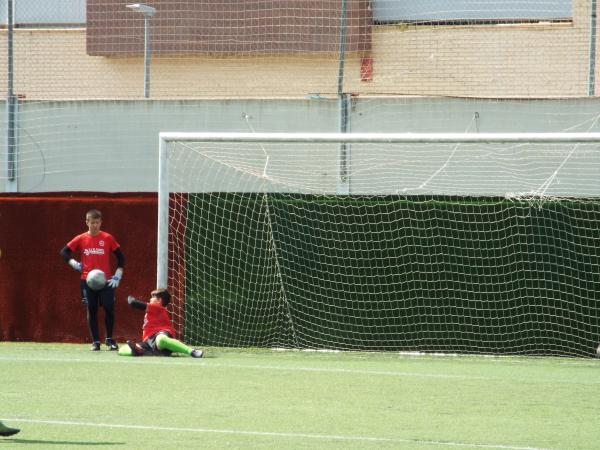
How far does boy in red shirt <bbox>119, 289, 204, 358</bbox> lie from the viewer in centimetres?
1333

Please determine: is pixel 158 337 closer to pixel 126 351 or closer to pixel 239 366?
pixel 126 351

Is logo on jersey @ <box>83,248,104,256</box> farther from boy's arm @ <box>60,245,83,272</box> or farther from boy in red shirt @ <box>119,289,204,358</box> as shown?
boy in red shirt @ <box>119,289,204,358</box>

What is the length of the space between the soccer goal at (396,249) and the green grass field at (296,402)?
78cm

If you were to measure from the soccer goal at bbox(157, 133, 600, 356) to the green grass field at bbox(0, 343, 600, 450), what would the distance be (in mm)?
781

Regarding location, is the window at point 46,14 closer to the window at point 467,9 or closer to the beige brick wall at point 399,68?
the beige brick wall at point 399,68

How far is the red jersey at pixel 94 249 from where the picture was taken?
14.2m

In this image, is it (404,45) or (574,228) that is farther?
(404,45)

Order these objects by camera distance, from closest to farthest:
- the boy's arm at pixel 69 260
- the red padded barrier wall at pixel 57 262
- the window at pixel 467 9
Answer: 1. the boy's arm at pixel 69 260
2. the red padded barrier wall at pixel 57 262
3. the window at pixel 467 9

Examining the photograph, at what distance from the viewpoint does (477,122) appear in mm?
16422

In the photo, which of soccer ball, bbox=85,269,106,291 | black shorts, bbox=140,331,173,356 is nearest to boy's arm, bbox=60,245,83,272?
→ soccer ball, bbox=85,269,106,291

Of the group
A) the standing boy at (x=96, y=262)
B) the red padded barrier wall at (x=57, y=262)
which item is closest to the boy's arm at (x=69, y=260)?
the standing boy at (x=96, y=262)

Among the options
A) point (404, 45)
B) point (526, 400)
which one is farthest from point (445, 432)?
point (404, 45)

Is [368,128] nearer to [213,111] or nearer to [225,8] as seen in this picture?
[213,111]

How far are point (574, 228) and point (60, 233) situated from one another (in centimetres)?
633
